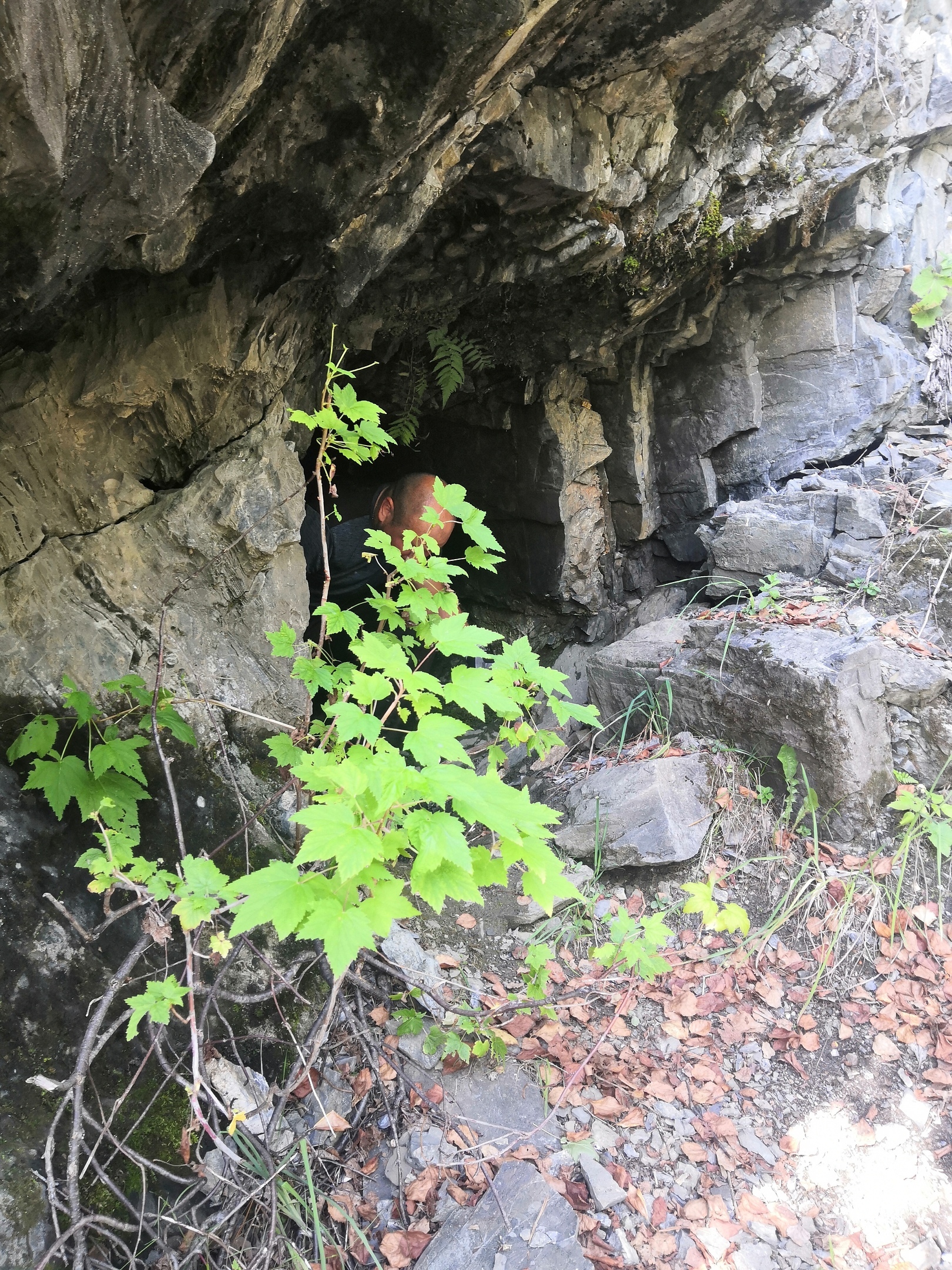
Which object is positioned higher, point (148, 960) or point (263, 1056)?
point (148, 960)

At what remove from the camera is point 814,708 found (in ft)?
12.5

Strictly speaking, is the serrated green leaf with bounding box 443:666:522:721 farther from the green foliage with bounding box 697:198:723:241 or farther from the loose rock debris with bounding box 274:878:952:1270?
the green foliage with bounding box 697:198:723:241

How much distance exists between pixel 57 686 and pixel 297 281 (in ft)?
6.61

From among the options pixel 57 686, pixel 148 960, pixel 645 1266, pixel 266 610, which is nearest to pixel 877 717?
pixel 645 1266

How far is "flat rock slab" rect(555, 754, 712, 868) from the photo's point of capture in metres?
3.66

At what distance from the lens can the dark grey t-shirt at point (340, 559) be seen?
5137 millimetres

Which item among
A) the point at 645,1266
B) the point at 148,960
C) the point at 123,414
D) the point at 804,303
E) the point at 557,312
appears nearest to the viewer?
the point at 645,1266

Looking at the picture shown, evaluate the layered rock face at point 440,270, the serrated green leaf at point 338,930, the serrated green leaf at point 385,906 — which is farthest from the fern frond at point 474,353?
the serrated green leaf at point 338,930

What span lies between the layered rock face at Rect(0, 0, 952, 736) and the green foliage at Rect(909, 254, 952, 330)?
11cm

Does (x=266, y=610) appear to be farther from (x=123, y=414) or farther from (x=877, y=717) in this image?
(x=877, y=717)

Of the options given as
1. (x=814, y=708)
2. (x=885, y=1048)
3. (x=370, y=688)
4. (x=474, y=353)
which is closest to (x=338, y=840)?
(x=370, y=688)

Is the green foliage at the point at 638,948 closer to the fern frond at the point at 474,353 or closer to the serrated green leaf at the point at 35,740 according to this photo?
the serrated green leaf at the point at 35,740

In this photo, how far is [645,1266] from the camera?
2.11 m

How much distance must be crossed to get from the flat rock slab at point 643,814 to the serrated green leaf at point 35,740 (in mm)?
2512
